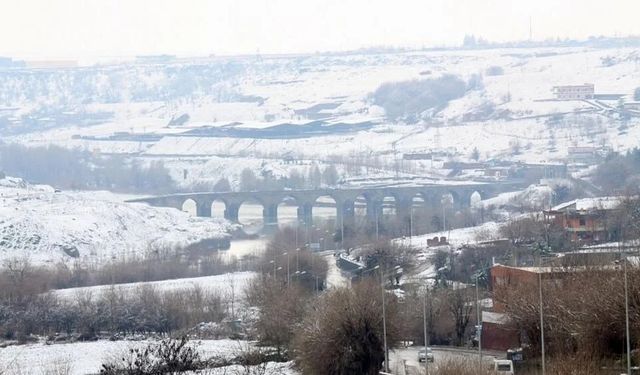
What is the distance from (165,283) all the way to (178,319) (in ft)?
29.1

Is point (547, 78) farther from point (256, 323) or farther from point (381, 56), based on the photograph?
point (256, 323)

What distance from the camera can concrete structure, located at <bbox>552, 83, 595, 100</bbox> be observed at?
112 meters

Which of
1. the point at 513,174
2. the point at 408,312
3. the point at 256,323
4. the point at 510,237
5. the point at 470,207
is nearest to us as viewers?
the point at 408,312

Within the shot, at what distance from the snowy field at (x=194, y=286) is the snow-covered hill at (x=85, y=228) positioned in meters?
9.01

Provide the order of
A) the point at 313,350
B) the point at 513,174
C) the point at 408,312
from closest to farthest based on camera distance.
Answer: the point at 313,350, the point at 408,312, the point at 513,174

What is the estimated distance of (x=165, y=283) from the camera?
48688 mm

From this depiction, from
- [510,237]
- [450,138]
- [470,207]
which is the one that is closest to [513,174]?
[470,207]

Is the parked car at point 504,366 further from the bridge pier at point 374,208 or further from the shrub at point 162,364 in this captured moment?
the bridge pier at point 374,208

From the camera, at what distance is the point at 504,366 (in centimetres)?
2698

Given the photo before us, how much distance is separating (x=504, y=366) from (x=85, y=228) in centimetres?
3965

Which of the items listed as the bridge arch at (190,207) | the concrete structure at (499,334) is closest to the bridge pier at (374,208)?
the bridge arch at (190,207)

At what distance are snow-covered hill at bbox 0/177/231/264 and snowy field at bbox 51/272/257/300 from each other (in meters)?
9.01

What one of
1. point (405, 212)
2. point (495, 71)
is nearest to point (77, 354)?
point (405, 212)

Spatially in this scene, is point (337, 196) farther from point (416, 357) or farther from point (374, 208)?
point (416, 357)
